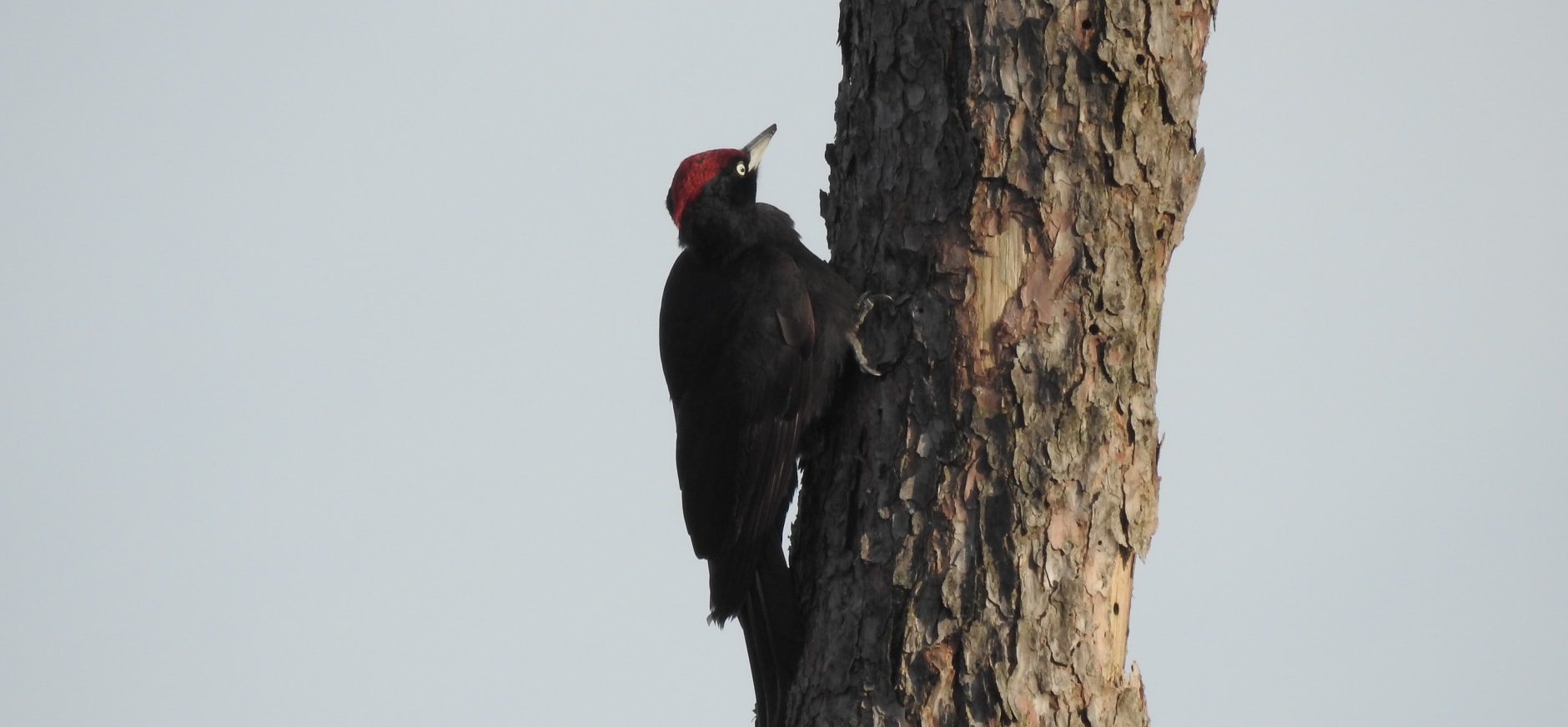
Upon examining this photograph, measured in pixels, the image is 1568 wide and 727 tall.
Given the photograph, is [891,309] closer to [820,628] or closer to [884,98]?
[884,98]

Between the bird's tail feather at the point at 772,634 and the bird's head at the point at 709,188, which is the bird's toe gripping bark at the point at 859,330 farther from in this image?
the bird's head at the point at 709,188

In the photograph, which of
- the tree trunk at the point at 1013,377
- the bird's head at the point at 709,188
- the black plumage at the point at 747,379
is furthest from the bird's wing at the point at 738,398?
the tree trunk at the point at 1013,377

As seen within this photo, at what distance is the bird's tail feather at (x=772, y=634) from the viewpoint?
11.3 ft

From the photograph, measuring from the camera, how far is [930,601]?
306 centimetres

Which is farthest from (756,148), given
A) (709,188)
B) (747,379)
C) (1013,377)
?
(1013,377)

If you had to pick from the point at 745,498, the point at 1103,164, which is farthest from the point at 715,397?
the point at 1103,164

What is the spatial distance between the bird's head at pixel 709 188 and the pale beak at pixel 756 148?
1.6 inches

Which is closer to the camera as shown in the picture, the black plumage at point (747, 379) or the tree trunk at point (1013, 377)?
the tree trunk at point (1013, 377)

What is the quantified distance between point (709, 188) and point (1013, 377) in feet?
4.99

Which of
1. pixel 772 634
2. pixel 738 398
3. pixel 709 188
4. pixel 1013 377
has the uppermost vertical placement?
pixel 709 188

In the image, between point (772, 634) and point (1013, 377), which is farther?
point (772, 634)

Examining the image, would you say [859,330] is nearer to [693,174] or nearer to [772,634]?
[772,634]

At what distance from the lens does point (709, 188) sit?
433 centimetres

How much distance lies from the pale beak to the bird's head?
0.13 ft
